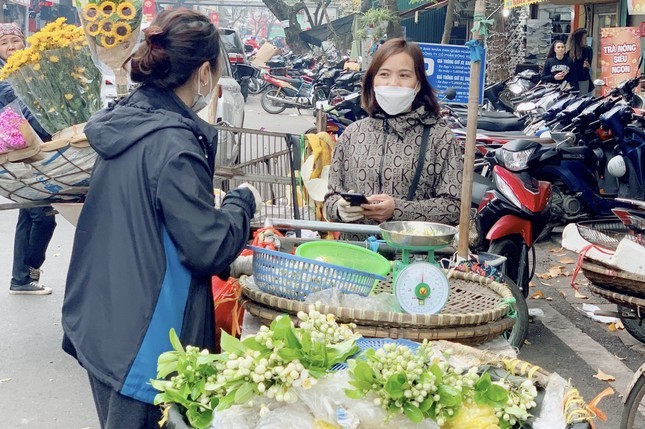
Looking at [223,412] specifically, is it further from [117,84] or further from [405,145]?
[117,84]

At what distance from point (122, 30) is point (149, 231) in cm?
262

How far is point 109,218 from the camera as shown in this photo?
89.7 inches

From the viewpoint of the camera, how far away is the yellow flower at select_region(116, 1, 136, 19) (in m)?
4.55

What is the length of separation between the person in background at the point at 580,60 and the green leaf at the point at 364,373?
12631 millimetres

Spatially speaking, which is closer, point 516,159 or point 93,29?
point 93,29

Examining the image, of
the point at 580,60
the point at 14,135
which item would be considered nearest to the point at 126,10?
the point at 14,135

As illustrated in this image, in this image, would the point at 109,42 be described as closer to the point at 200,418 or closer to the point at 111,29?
the point at 111,29

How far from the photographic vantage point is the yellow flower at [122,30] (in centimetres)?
451

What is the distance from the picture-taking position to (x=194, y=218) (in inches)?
85.5

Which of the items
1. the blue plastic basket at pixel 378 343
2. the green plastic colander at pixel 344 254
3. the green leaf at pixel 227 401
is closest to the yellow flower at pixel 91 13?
the green plastic colander at pixel 344 254

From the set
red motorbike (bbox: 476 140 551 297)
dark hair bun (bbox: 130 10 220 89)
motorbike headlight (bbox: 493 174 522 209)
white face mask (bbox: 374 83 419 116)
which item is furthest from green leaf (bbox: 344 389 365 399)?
motorbike headlight (bbox: 493 174 522 209)

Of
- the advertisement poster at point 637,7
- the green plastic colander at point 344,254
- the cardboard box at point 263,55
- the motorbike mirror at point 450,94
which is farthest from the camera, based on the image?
the cardboard box at point 263,55

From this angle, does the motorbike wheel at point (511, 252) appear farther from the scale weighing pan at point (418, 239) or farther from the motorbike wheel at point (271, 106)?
the motorbike wheel at point (271, 106)

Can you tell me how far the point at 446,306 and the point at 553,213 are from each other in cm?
507
